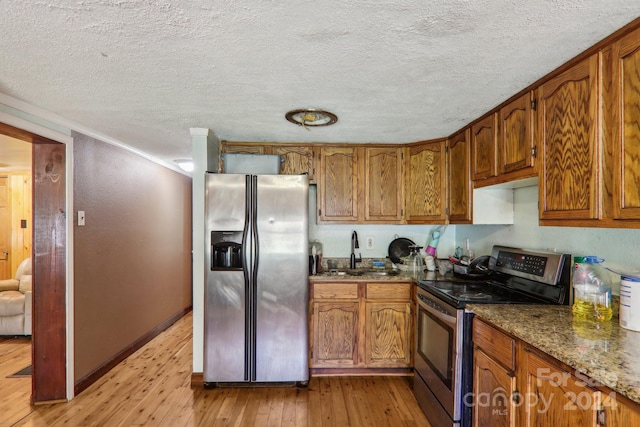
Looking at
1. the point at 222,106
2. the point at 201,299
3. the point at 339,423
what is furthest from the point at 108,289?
the point at 339,423

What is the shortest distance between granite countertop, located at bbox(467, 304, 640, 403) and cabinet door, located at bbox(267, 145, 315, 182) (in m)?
1.89

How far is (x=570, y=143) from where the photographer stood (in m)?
1.60

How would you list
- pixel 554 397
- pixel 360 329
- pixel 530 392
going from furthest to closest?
pixel 360 329
pixel 530 392
pixel 554 397

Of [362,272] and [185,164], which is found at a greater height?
[185,164]

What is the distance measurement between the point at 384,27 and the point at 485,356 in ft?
5.43

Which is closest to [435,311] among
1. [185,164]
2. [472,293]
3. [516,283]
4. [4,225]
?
[472,293]

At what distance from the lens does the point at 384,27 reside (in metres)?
1.30

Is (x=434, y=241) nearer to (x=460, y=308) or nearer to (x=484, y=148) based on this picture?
(x=484, y=148)

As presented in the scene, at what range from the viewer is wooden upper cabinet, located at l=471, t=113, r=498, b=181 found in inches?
90.0

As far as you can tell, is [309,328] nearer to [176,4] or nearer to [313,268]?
[313,268]

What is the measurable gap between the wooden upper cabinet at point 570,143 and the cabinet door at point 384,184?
4.99 ft

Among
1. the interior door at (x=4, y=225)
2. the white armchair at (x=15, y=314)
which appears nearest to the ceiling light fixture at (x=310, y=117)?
the white armchair at (x=15, y=314)

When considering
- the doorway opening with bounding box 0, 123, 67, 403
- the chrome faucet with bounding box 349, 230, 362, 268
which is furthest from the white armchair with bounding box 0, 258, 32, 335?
the chrome faucet with bounding box 349, 230, 362, 268

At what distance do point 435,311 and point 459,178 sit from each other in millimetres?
1158
